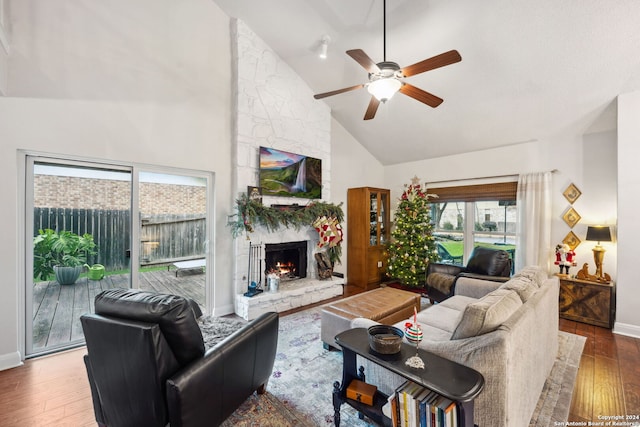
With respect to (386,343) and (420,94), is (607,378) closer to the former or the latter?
(386,343)

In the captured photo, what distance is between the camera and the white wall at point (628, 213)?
10.7 feet

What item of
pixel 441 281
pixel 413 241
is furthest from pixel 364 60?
pixel 413 241

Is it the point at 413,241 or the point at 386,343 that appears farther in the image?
the point at 413,241

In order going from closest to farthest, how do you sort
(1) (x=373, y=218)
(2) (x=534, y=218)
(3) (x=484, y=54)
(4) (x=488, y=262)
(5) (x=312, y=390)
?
1. (5) (x=312, y=390)
2. (3) (x=484, y=54)
3. (4) (x=488, y=262)
4. (2) (x=534, y=218)
5. (1) (x=373, y=218)

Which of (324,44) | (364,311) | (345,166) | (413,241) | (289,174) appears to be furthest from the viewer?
(345,166)

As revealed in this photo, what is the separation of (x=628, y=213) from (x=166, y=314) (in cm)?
490

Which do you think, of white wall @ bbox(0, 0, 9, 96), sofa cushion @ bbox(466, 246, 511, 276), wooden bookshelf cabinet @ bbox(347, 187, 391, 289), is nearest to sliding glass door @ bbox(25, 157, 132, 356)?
white wall @ bbox(0, 0, 9, 96)

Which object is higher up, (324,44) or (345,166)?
(324,44)

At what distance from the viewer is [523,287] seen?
2.08m

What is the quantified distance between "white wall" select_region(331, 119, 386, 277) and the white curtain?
2832 millimetres

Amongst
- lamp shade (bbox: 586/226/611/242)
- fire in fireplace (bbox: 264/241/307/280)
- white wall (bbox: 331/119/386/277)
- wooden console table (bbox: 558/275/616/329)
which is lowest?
wooden console table (bbox: 558/275/616/329)

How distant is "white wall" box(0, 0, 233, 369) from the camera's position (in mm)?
2564

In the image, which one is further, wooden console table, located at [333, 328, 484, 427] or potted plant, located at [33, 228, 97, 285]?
potted plant, located at [33, 228, 97, 285]

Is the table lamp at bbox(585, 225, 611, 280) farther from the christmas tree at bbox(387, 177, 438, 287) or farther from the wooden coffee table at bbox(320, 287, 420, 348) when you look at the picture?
the wooden coffee table at bbox(320, 287, 420, 348)
